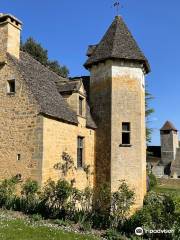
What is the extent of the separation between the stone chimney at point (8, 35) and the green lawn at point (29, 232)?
8.48 metres

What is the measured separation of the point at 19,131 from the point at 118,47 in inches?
335

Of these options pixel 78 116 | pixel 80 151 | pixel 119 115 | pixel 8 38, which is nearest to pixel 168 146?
pixel 119 115

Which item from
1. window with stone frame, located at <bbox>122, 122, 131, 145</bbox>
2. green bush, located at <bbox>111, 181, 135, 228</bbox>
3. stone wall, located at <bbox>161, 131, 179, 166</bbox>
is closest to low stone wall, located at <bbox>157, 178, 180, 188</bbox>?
stone wall, located at <bbox>161, 131, 179, 166</bbox>

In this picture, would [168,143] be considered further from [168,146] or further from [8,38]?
[8,38]

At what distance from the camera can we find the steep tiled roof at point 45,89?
15533mm

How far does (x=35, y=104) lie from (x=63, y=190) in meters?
4.21

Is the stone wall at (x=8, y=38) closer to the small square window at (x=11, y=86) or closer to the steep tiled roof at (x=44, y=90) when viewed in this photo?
the steep tiled roof at (x=44, y=90)

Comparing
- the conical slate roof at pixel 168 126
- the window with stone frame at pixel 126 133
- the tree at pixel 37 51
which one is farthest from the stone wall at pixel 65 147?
the conical slate roof at pixel 168 126

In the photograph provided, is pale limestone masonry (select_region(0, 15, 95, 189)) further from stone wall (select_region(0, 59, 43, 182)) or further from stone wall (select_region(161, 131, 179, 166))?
stone wall (select_region(161, 131, 179, 166))

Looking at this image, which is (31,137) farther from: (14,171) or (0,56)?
(0,56)

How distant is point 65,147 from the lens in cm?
1670

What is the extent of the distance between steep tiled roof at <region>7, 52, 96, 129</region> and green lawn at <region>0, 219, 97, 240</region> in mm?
5419

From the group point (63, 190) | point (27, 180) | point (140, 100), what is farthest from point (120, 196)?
point (140, 100)

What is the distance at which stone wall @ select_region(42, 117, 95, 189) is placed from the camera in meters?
15.1
